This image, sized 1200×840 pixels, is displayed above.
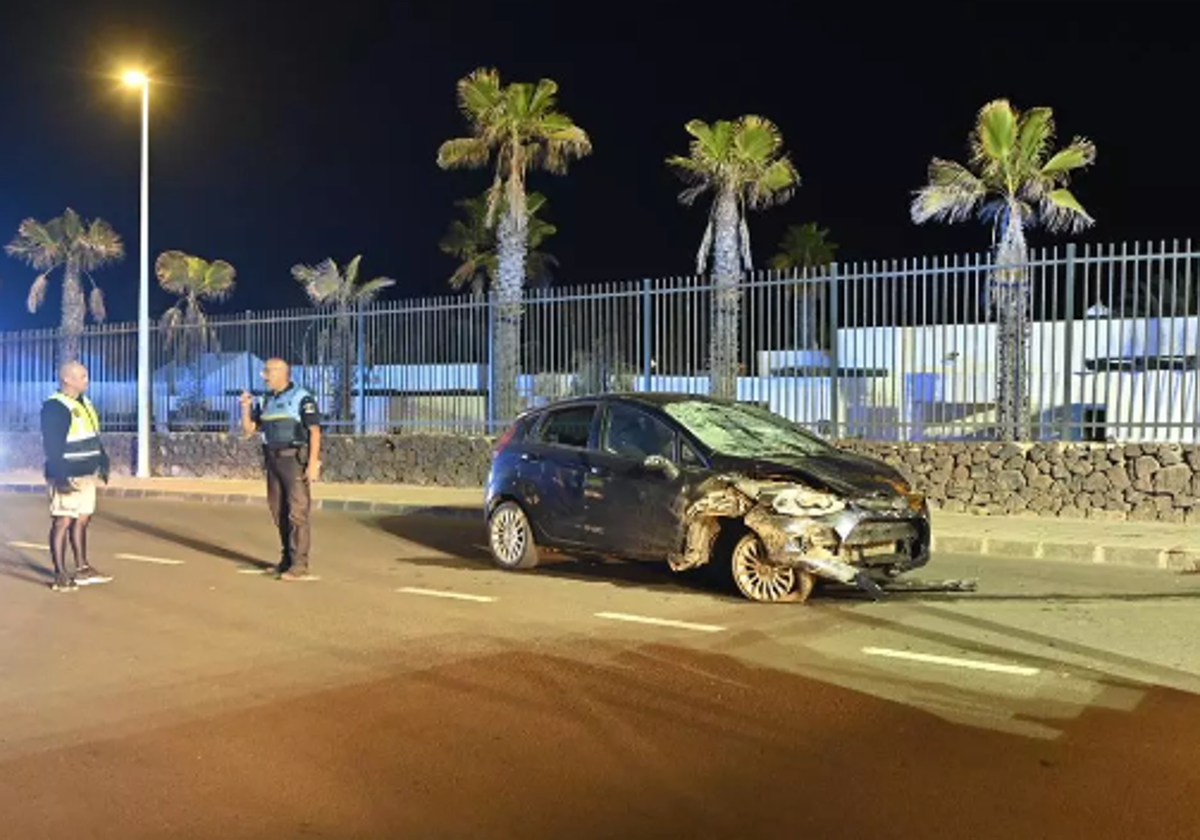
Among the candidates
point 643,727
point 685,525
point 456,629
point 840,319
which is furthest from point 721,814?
point 840,319

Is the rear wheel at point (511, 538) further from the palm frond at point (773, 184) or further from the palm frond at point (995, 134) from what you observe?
the palm frond at point (773, 184)

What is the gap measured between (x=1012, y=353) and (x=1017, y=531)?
108 inches

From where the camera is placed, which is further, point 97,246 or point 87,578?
point 97,246

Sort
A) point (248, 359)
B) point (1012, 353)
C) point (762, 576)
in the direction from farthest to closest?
point (248, 359) < point (1012, 353) < point (762, 576)

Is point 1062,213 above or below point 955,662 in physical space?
above

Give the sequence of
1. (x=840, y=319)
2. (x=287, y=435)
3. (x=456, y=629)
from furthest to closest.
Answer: (x=840, y=319), (x=287, y=435), (x=456, y=629)

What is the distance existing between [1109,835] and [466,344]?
50.0ft

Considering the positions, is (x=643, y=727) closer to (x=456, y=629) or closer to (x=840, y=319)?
(x=456, y=629)

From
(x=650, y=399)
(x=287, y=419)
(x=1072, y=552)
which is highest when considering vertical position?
(x=650, y=399)

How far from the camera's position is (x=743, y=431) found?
30.3ft

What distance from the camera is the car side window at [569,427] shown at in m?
9.73

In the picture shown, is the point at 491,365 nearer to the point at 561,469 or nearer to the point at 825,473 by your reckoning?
the point at 561,469

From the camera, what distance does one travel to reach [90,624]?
7.76 metres

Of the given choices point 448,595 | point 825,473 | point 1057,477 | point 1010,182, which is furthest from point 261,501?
point 1010,182
